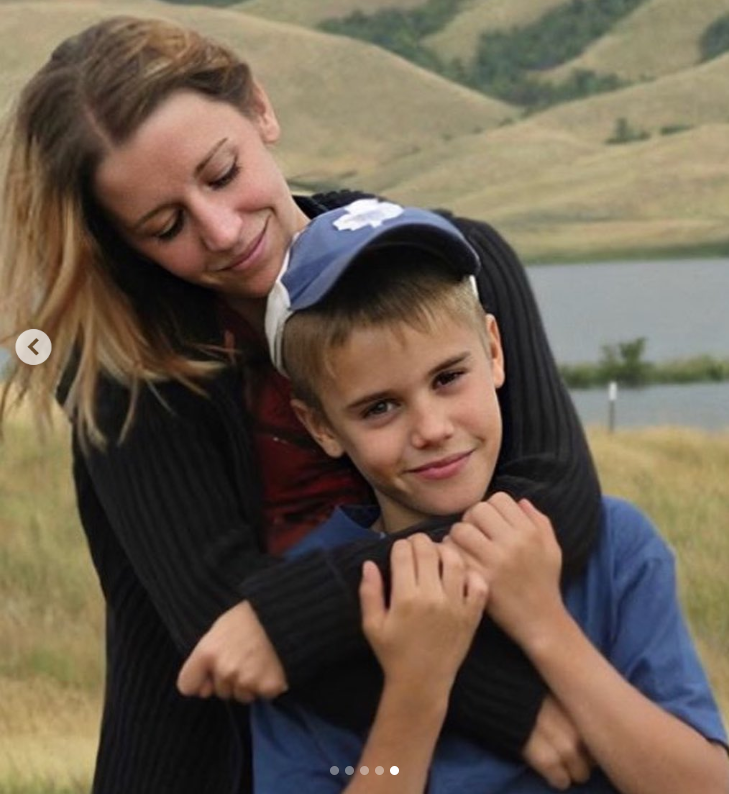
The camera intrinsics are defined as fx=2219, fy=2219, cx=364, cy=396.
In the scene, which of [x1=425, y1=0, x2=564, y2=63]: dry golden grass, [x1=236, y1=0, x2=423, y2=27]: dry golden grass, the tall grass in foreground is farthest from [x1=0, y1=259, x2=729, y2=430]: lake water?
[x1=236, y1=0, x2=423, y2=27]: dry golden grass

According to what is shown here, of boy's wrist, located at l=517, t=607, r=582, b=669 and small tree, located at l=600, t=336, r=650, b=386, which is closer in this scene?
boy's wrist, located at l=517, t=607, r=582, b=669

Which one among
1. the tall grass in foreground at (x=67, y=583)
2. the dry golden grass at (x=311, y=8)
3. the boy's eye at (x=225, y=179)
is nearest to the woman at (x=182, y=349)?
the boy's eye at (x=225, y=179)

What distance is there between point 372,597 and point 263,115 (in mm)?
618

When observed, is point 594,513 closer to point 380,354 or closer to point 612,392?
point 380,354

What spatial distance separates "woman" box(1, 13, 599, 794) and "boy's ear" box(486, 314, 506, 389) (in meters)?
0.06

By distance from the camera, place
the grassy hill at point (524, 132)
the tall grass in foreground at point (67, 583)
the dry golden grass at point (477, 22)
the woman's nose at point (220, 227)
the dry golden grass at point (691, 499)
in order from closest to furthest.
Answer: the woman's nose at point (220, 227), the tall grass in foreground at point (67, 583), the dry golden grass at point (691, 499), the grassy hill at point (524, 132), the dry golden grass at point (477, 22)

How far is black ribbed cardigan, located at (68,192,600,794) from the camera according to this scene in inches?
84.5

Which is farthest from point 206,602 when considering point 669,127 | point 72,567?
point 669,127

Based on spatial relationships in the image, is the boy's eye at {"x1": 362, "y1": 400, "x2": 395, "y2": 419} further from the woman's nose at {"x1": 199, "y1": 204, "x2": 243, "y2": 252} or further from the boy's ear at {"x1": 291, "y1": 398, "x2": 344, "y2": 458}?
the woman's nose at {"x1": 199, "y1": 204, "x2": 243, "y2": 252}

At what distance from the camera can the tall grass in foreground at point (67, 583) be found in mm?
6500

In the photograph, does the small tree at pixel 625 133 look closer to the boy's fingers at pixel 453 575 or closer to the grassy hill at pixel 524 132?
the grassy hill at pixel 524 132

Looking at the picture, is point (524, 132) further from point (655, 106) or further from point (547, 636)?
point (547, 636)

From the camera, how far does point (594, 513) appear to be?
2203 millimetres

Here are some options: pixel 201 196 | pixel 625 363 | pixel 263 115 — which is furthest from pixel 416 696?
pixel 625 363
